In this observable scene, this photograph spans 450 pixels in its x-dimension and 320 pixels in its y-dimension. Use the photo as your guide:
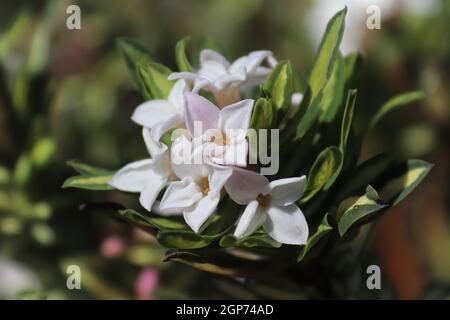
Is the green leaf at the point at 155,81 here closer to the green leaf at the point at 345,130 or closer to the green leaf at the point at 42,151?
the green leaf at the point at 345,130

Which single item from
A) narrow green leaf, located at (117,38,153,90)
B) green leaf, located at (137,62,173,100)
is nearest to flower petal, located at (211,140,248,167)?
green leaf, located at (137,62,173,100)

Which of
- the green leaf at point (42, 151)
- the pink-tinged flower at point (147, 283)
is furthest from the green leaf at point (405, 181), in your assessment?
the green leaf at point (42, 151)

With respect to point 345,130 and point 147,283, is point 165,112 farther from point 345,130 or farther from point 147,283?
point 147,283

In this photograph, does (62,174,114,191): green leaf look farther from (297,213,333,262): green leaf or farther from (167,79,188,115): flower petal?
(297,213,333,262): green leaf

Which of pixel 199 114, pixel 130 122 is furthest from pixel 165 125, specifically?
pixel 130 122
